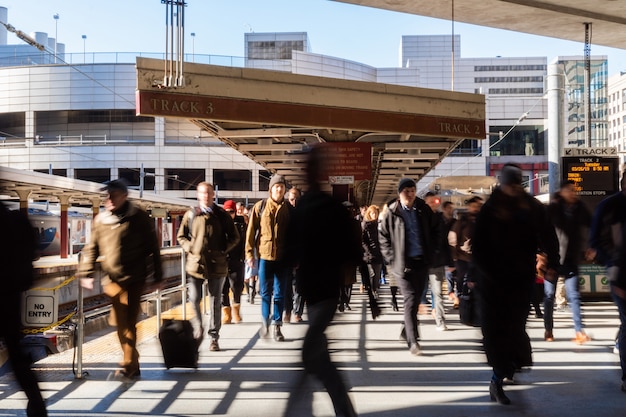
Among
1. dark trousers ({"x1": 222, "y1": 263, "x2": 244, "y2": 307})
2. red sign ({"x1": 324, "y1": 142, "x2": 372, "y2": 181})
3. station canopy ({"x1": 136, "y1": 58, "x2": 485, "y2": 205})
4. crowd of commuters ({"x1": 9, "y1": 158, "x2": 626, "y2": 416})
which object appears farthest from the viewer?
red sign ({"x1": 324, "y1": 142, "x2": 372, "y2": 181})

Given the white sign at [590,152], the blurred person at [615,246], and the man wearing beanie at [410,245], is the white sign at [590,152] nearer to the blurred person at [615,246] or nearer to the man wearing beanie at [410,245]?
the man wearing beanie at [410,245]

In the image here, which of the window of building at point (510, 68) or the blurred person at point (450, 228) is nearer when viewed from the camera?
the blurred person at point (450, 228)

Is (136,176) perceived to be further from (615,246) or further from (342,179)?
(615,246)

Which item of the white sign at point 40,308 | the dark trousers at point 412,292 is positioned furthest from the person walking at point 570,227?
the white sign at point 40,308

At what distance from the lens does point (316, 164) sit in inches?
176

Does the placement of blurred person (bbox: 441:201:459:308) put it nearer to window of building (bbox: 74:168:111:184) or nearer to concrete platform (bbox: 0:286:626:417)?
concrete platform (bbox: 0:286:626:417)

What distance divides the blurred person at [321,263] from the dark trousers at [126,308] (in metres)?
2.14

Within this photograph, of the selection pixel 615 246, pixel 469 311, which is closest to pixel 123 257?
pixel 469 311

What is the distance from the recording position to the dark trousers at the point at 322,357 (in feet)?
14.0

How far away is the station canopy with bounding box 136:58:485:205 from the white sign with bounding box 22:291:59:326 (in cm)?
362

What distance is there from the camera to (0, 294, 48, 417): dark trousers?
13.7 ft

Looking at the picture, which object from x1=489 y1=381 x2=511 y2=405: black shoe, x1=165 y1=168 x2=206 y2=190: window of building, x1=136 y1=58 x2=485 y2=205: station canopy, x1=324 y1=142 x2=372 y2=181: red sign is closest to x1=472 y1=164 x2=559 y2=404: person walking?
x1=489 y1=381 x2=511 y2=405: black shoe

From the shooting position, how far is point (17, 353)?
427 cm

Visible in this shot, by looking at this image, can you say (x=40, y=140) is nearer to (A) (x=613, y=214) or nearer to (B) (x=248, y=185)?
(B) (x=248, y=185)
